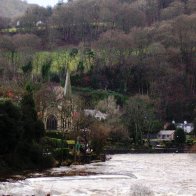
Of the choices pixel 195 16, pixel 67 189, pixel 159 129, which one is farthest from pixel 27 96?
pixel 195 16

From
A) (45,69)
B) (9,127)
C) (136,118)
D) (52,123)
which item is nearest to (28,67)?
(45,69)

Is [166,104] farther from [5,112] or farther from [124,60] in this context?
[5,112]

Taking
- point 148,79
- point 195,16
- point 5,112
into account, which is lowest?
point 5,112

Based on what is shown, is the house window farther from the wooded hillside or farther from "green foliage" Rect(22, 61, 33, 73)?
"green foliage" Rect(22, 61, 33, 73)

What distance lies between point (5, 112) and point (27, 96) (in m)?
9.39

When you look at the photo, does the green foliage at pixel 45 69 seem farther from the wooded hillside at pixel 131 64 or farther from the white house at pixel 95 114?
the white house at pixel 95 114

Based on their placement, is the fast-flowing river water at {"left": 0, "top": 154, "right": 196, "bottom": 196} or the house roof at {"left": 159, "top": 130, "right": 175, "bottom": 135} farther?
the house roof at {"left": 159, "top": 130, "right": 175, "bottom": 135}

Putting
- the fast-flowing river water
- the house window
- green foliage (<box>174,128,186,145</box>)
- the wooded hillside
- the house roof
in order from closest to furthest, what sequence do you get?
the fast-flowing river water, the house window, green foliage (<box>174,128,186,145</box>), the house roof, the wooded hillside

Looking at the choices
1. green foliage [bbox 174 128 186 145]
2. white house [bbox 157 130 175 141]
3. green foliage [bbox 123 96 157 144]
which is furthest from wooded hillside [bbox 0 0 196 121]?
green foliage [bbox 174 128 186 145]

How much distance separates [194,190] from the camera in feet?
100

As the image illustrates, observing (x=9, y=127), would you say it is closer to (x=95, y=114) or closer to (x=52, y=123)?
(x=95, y=114)

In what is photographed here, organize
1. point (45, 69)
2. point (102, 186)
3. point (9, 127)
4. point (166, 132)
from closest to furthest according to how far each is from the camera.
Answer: point (102, 186)
point (9, 127)
point (166, 132)
point (45, 69)

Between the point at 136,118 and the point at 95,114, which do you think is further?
the point at 136,118

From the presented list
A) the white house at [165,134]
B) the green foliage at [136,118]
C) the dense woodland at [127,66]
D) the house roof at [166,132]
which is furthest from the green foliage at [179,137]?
the dense woodland at [127,66]
